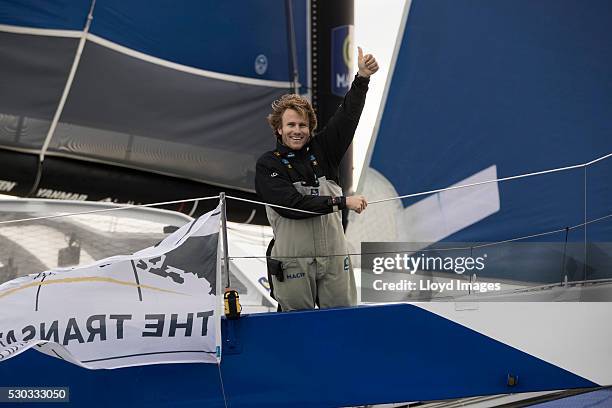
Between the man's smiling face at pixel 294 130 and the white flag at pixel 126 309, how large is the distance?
1.01 ft

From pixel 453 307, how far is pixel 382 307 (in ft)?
0.54

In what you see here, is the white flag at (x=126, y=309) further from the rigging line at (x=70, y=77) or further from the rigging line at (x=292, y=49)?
the rigging line at (x=292, y=49)

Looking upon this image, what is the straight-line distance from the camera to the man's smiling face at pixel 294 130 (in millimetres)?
2975

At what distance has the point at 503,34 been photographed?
3605 mm

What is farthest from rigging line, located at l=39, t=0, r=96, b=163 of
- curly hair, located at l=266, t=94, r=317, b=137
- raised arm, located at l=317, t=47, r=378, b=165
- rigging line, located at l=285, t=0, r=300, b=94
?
raised arm, located at l=317, t=47, r=378, b=165

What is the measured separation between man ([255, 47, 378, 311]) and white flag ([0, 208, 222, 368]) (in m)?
0.19

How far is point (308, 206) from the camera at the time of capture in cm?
286

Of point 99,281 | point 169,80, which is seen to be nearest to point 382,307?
point 99,281

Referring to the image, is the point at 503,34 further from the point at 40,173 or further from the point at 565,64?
the point at 40,173

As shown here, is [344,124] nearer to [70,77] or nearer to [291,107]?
[291,107]

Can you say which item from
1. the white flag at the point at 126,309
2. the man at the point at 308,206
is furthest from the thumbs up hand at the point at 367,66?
the white flag at the point at 126,309

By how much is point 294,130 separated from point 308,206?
0.22 meters

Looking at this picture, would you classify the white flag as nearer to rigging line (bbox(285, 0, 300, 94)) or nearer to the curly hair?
the curly hair

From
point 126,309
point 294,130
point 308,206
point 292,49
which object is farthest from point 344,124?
point 292,49
